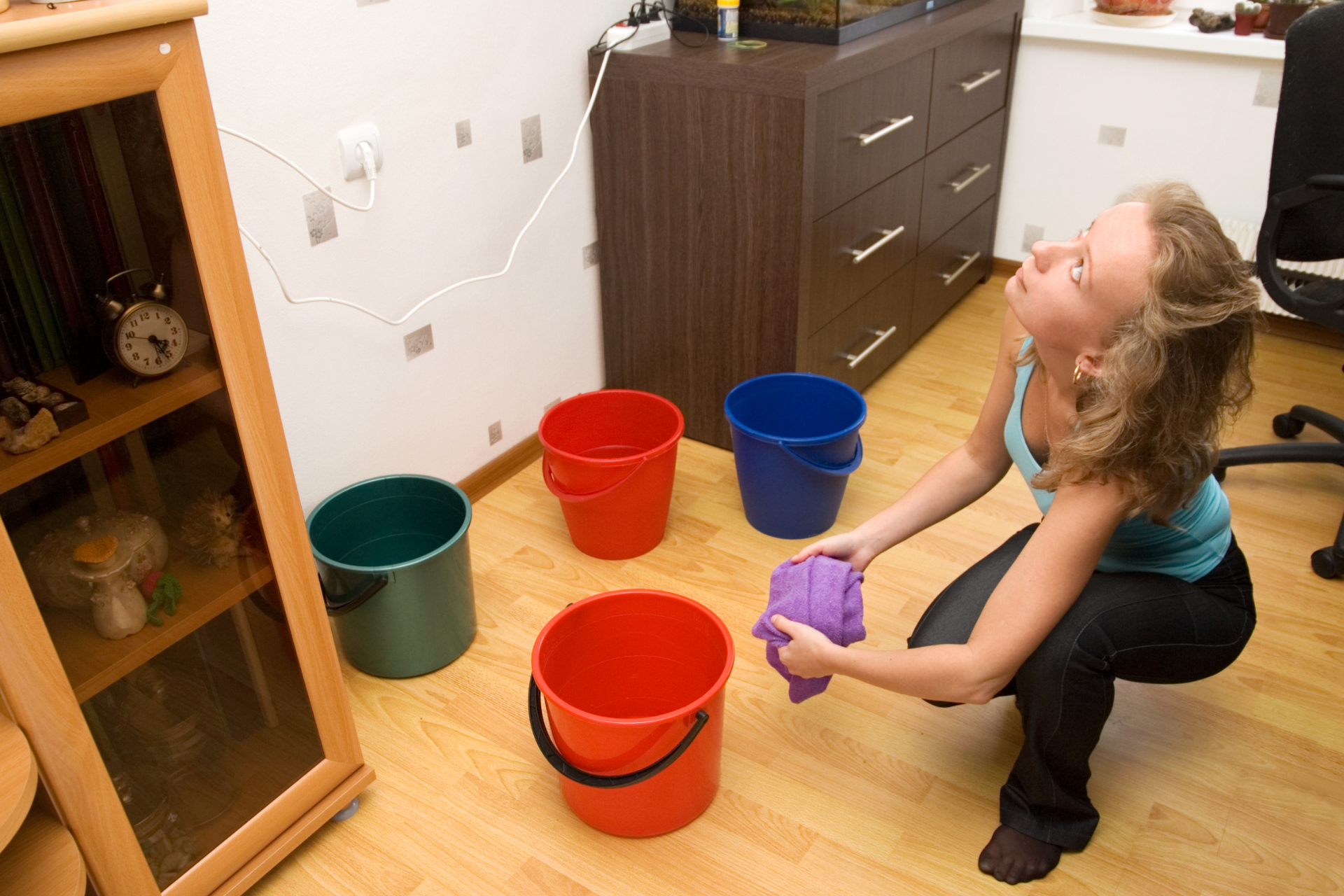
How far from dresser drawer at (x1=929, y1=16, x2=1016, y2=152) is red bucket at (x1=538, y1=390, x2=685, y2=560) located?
1021 millimetres

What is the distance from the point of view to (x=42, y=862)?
3.53 ft

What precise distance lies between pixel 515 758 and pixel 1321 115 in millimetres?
1734

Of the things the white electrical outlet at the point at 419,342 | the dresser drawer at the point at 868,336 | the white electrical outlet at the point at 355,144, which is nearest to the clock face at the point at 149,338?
the white electrical outlet at the point at 355,144

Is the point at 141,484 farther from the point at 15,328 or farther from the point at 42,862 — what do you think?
the point at 42,862

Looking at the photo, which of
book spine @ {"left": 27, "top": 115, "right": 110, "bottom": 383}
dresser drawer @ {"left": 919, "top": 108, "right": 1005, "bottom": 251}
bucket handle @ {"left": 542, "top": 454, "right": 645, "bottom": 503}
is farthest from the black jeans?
dresser drawer @ {"left": 919, "top": 108, "right": 1005, "bottom": 251}

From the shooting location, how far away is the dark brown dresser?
6.53ft

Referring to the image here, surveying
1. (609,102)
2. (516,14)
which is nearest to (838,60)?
(609,102)

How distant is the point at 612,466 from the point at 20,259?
1.01m

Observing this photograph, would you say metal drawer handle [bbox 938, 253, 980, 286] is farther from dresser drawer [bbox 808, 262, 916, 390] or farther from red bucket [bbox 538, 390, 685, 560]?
red bucket [bbox 538, 390, 685, 560]

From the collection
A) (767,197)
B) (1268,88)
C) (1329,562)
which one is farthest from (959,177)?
(1329,562)

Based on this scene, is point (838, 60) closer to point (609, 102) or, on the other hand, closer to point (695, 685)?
point (609, 102)

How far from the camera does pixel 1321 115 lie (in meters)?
1.82

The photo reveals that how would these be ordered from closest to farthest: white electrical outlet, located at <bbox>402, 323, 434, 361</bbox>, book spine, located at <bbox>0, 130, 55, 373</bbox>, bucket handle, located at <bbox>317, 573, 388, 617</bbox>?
book spine, located at <bbox>0, 130, 55, 373</bbox> → bucket handle, located at <bbox>317, 573, 388, 617</bbox> → white electrical outlet, located at <bbox>402, 323, 434, 361</bbox>

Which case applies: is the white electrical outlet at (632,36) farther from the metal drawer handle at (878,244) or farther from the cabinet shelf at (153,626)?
the cabinet shelf at (153,626)
